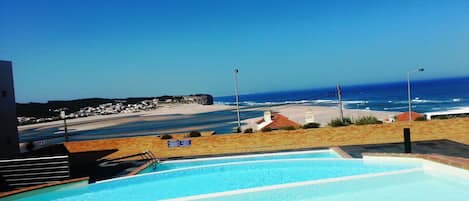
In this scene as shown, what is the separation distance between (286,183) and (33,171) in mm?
8126

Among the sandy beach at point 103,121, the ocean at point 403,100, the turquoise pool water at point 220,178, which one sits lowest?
the sandy beach at point 103,121

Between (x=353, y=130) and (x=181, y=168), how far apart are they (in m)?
7.80

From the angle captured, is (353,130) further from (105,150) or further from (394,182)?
(105,150)

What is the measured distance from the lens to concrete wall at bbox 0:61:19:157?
14531mm

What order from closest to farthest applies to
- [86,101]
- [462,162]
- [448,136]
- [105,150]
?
[462,162] < [448,136] < [105,150] < [86,101]

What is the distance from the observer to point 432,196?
29.3 ft

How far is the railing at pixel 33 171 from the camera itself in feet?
37.7

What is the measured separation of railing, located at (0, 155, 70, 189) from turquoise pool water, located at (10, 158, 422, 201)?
2.99 ft

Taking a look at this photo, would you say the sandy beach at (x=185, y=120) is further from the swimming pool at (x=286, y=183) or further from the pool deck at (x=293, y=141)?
the swimming pool at (x=286, y=183)

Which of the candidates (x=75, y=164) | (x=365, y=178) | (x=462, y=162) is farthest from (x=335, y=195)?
(x=75, y=164)

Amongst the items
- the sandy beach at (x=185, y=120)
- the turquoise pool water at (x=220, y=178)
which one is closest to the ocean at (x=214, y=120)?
the sandy beach at (x=185, y=120)

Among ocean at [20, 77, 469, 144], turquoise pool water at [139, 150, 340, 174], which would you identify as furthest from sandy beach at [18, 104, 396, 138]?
turquoise pool water at [139, 150, 340, 174]

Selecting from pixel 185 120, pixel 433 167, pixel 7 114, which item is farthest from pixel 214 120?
pixel 433 167

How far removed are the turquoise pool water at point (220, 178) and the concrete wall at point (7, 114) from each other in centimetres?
531
